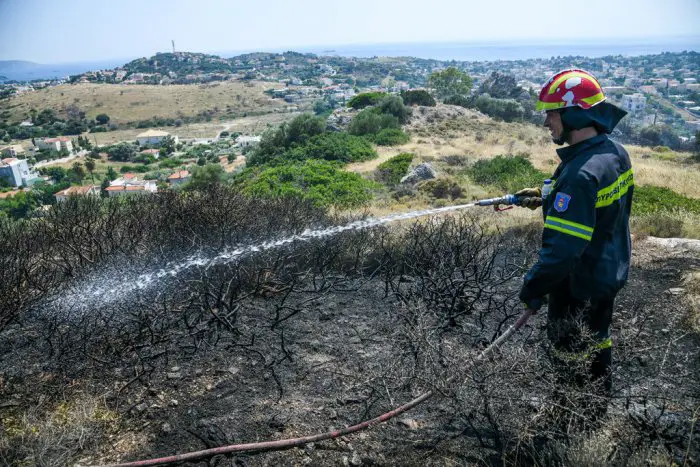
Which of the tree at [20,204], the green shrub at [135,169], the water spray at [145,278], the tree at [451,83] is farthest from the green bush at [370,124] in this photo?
the green shrub at [135,169]

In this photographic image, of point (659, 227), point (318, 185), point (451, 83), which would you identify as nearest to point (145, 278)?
point (318, 185)

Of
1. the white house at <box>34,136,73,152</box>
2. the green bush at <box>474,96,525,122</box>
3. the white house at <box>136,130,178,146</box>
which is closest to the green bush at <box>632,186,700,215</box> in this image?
the green bush at <box>474,96,525,122</box>

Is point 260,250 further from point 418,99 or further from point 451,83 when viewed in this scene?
point 451,83

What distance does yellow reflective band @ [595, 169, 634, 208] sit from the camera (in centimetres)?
249

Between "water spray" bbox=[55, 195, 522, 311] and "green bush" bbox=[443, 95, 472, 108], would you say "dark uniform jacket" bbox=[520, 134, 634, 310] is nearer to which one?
"water spray" bbox=[55, 195, 522, 311]

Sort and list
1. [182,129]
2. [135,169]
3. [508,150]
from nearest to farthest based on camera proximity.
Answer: [508,150] → [135,169] → [182,129]

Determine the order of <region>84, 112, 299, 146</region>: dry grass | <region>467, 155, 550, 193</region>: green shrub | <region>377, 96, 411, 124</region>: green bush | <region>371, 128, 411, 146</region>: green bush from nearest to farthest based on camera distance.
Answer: <region>467, 155, 550, 193</region>: green shrub < <region>371, 128, 411, 146</region>: green bush < <region>377, 96, 411, 124</region>: green bush < <region>84, 112, 299, 146</region>: dry grass

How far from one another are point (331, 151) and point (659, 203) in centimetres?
1183

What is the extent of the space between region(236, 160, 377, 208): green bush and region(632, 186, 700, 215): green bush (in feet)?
21.4

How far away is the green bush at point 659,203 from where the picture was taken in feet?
32.4

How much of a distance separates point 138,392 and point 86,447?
2.10ft

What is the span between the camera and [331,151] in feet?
61.9

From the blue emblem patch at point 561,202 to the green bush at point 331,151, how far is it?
16307 mm

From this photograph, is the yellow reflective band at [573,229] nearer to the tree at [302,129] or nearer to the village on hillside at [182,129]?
the village on hillside at [182,129]
